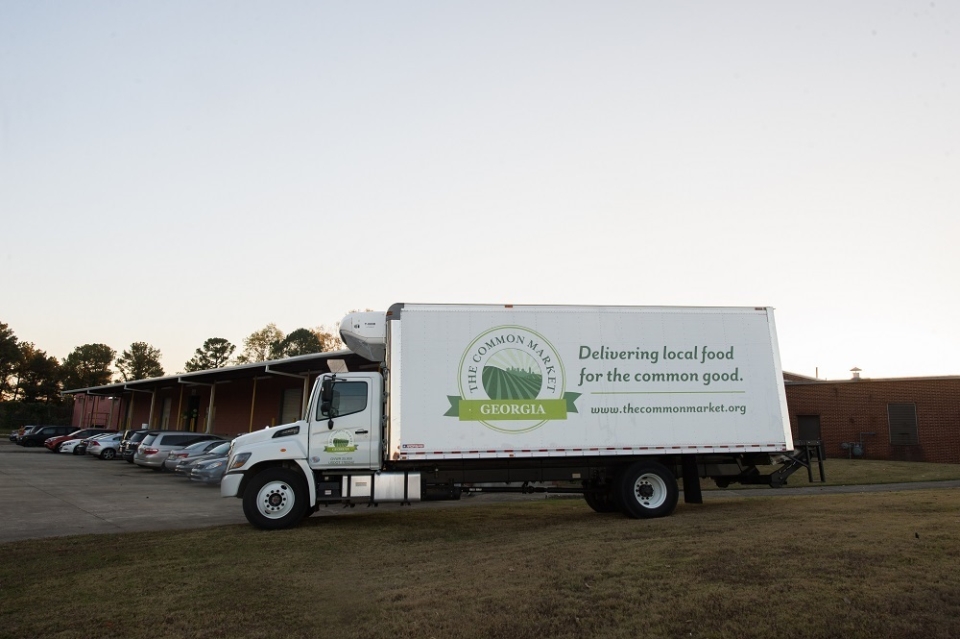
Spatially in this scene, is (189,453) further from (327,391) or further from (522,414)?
(522,414)

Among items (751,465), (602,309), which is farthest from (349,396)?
(751,465)

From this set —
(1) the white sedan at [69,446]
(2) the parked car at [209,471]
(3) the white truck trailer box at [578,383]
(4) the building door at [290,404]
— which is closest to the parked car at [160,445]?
(2) the parked car at [209,471]

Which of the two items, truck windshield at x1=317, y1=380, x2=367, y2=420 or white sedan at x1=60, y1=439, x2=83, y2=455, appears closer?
truck windshield at x1=317, y1=380, x2=367, y2=420

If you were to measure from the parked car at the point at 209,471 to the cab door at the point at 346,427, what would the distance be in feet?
32.5

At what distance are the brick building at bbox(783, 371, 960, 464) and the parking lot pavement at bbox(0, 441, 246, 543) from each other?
25522mm

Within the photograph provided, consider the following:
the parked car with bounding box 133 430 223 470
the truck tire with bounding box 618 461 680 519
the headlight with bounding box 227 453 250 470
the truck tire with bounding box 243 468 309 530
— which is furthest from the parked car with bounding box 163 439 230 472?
the truck tire with bounding box 618 461 680 519

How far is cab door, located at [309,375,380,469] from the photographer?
38.2 ft

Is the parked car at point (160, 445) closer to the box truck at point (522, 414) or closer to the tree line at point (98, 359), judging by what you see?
the box truck at point (522, 414)

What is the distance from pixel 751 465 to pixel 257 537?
28.1 feet

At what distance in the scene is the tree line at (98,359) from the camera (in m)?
90.1

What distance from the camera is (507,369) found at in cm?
1155

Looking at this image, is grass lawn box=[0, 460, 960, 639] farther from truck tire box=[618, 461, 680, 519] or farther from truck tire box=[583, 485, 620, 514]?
truck tire box=[583, 485, 620, 514]

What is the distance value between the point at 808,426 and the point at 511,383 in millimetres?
24833

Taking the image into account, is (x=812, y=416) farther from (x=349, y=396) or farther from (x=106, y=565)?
(x=106, y=565)
